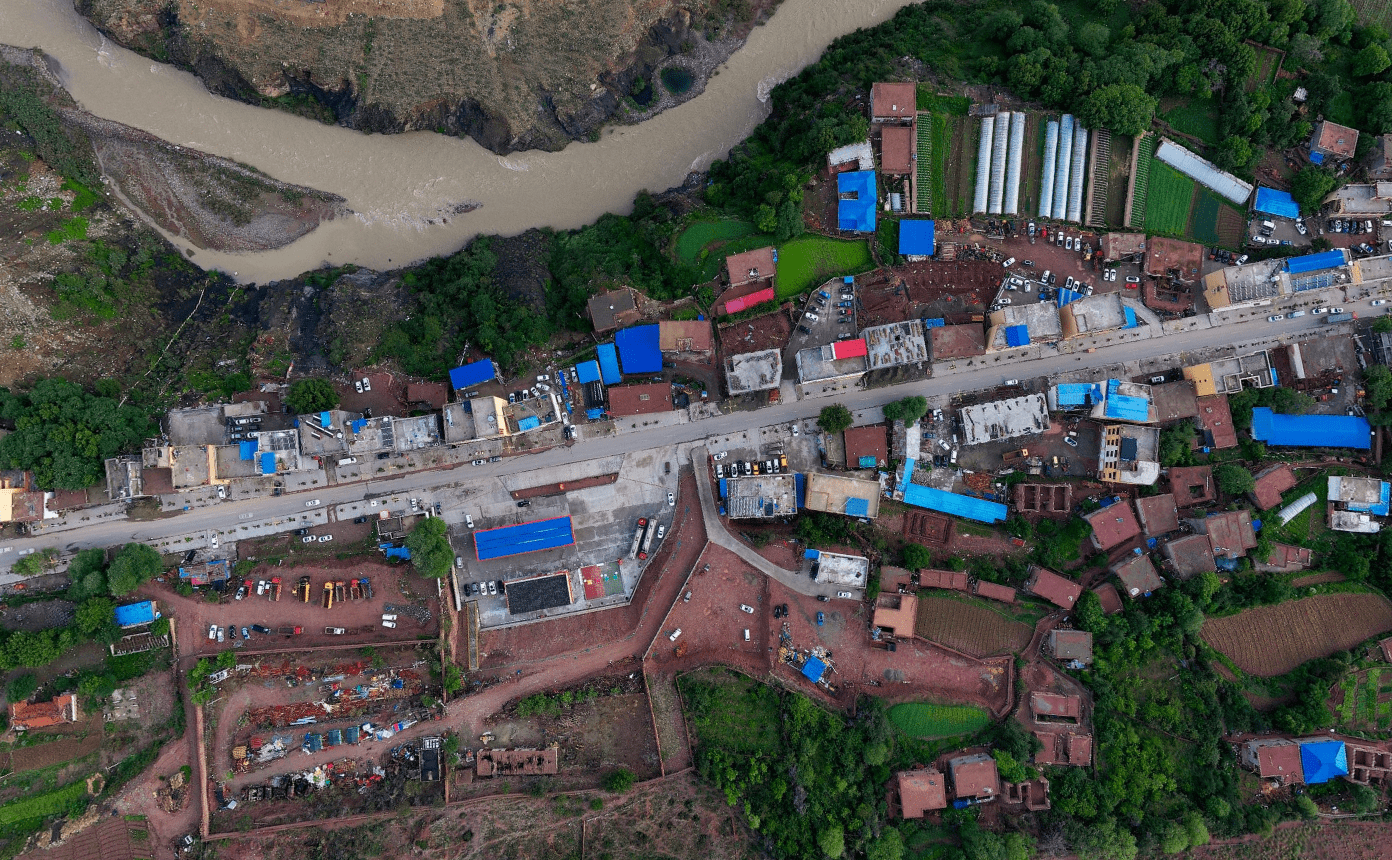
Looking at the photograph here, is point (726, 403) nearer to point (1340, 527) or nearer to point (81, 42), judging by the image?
point (1340, 527)

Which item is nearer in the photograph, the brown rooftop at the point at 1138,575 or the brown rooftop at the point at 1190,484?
the brown rooftop at the point at 1138,575

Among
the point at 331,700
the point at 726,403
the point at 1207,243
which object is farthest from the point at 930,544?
the point at 331,700

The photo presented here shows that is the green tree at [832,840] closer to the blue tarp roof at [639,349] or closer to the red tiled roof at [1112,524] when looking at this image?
the red tiled roof at [1112,524]

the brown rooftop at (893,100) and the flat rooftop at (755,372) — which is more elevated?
the brown rooftop at (893,100)

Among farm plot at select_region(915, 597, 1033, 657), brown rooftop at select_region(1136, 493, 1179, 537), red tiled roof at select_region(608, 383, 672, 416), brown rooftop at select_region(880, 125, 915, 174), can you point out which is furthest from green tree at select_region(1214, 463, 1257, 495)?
red tiled roof at select_region(608, 383, 672, 416)

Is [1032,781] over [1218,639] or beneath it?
beneath

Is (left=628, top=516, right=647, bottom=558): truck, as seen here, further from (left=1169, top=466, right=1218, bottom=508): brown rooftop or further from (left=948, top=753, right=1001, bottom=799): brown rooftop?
(left=1169, top=466, right=1218, bottom=508): brown rooftop

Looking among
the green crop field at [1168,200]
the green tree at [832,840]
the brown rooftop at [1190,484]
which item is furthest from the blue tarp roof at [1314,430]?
the green tree at [832,840]
